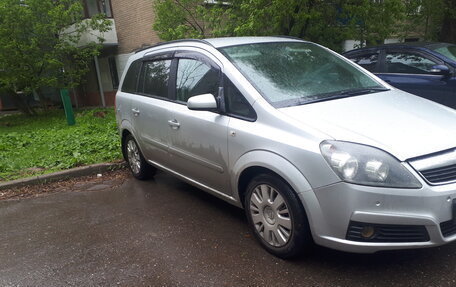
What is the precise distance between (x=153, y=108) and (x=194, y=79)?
744mm

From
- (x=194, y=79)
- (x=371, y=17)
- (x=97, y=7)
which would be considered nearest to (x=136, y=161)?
(x=194, y=79)

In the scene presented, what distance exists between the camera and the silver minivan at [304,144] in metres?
2.38

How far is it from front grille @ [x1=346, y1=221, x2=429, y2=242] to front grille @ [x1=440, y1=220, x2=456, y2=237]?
0.39ft

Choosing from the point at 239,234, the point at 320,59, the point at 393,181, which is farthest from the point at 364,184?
the point at 320,59

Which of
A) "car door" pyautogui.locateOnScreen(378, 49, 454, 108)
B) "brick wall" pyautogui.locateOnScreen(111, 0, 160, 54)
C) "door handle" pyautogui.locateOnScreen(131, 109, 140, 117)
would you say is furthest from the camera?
"brick wall" pyautogui.locateOnScreen(111, 0, 160, 54)

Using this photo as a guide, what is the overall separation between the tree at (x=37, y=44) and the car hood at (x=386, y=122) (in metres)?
10.0

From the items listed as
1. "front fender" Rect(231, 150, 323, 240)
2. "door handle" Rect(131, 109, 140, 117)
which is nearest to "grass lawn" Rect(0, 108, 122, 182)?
"door handle" Rect(131, 109, 140, 117)

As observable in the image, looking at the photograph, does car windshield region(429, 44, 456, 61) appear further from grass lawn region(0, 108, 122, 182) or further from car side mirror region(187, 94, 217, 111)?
grass lawn region(0, 108, 122, 182)

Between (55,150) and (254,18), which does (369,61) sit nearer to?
(254,18)

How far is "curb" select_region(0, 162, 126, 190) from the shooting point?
17.2 ft

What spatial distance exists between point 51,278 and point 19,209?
198cm

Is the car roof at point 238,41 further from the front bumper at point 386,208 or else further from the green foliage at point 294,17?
the green foliage at point 294,17

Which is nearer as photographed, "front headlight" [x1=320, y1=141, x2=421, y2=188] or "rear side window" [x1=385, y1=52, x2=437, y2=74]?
"front headlight" [x1=320, y1=141, x2=421, y2=188]

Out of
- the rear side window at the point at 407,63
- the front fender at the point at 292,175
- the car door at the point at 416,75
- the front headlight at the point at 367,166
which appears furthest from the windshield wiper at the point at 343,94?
the rear side window at the point at 407,63
